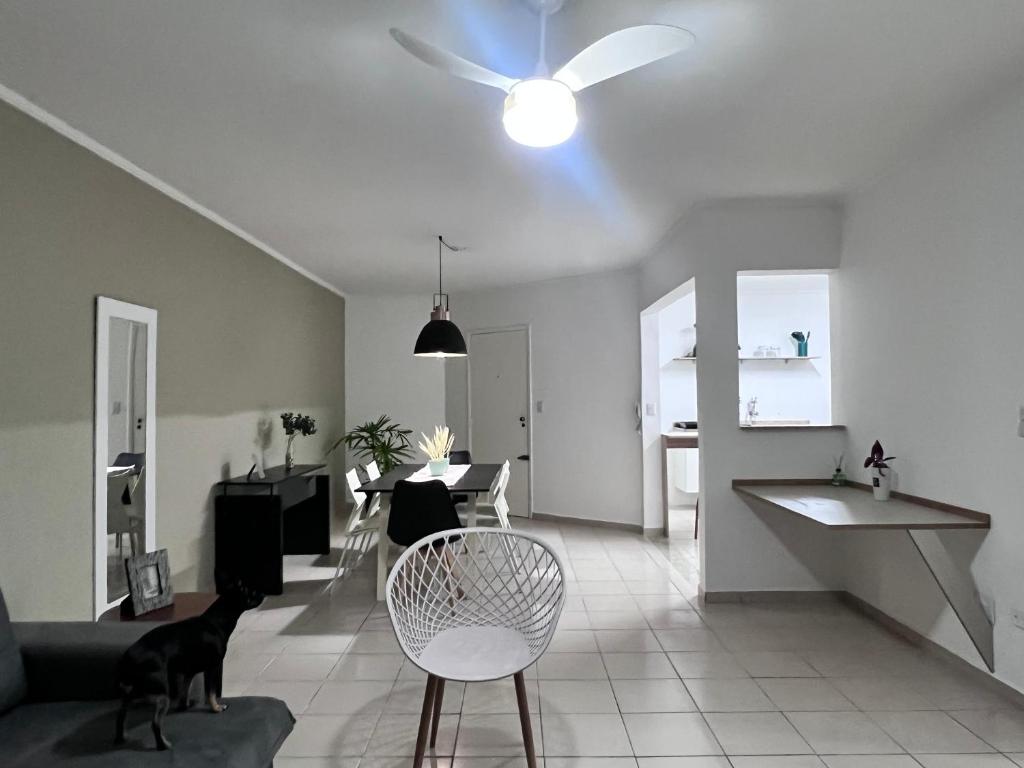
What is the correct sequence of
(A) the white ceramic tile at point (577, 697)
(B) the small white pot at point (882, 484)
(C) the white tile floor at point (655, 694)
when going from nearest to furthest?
1. (C) the white tile floor at point (655, 694)
2. (A) the white ceramic tile at point (577, 697)
3. (B) the small white pot at point (882, 484)

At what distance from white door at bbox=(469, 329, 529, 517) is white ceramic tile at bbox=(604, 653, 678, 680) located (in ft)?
11.6

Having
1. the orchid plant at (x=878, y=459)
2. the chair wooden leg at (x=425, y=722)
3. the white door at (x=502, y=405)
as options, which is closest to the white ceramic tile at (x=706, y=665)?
the orchid plant at (x=878, y=459)

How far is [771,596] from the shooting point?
3922mm

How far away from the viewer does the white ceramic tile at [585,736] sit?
7.47ft

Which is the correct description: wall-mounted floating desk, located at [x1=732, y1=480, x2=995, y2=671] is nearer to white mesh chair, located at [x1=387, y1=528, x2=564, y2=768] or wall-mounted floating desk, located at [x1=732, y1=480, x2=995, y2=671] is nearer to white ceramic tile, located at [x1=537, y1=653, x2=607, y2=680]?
white ceramic tile, located at [x1=537, y1=653, x2=607, y2=680]

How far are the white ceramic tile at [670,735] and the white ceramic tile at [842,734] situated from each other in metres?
0.37

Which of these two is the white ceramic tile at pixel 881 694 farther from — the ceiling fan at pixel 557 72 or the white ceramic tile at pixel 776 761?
the ceiling fan at pixel 557 72

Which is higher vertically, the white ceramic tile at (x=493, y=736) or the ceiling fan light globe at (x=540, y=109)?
the ceiling fan light globe at (x=540, y=109)

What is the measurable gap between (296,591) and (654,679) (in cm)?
251

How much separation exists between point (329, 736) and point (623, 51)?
2.58 metres

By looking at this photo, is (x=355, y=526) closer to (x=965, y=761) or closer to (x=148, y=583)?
(x=148, y=583)

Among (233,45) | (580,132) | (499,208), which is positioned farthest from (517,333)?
(233,45)

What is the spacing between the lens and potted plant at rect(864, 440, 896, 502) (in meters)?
3.32

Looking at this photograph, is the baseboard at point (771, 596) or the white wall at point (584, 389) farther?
the white wall at point (584, 389)
